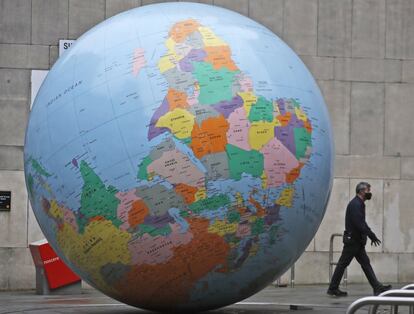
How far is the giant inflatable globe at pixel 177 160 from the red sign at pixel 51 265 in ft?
17.1

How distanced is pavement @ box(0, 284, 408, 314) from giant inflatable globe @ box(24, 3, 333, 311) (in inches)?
51.5

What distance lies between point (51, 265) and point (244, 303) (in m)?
3.75

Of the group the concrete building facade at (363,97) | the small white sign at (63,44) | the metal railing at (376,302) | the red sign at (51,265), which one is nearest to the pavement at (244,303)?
the red sign at (51,265)

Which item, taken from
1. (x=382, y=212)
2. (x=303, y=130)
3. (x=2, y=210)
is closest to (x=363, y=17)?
(x=382, y=212)

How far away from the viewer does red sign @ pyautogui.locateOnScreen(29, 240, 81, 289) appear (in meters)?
14.1

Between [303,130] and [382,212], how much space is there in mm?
8208

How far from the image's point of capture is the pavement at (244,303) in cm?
1041

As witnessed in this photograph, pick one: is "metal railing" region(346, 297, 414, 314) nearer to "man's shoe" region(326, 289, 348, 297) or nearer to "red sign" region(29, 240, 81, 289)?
"man's shoe" region(326, 289, 348, 297)

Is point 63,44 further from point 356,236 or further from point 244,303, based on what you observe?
point 244,303

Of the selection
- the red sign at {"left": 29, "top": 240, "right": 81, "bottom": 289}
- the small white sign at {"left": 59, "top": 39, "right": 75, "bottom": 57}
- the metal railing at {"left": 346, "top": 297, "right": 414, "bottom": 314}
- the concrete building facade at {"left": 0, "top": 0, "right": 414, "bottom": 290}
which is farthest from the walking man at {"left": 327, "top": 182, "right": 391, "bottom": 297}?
the metal railing at {"left": 346, "top": 297, "right": 414, "bottom": 314}

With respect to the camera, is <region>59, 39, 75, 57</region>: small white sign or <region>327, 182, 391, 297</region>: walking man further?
<region>59, 39, 75, 57</region>: small white sign

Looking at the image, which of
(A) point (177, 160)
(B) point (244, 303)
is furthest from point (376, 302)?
(B) point (244, 303)

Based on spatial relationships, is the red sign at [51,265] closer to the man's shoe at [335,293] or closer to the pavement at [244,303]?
the pavement at [244,303]

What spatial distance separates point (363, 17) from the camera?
54.8 feet
